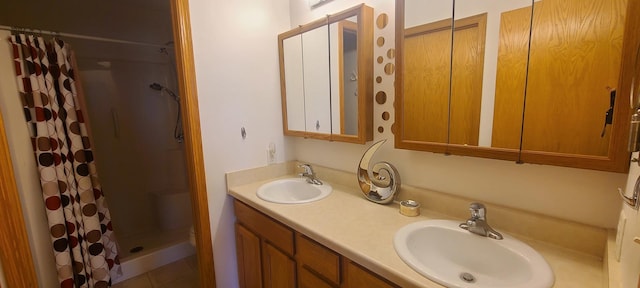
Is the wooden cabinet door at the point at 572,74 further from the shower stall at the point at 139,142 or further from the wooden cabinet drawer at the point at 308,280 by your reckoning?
the shower stall at the point at 139,142

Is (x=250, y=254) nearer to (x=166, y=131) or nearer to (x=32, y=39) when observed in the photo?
(x=32, y=39)

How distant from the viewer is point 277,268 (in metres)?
1.31

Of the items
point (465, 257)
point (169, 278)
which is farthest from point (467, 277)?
point (169, 278)

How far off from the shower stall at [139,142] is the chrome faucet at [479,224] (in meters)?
2.28

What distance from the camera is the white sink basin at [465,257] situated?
0.75 metres

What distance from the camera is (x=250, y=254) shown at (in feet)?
4.95

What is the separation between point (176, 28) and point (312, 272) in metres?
1.39

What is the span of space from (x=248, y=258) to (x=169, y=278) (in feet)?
3.18

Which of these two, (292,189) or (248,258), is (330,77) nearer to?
(292,189)

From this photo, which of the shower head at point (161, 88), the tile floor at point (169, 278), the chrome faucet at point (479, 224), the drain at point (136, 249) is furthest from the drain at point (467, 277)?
the shower head at point (161, 88)

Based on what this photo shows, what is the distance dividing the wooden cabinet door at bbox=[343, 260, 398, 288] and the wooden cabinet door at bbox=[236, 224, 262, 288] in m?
0.65

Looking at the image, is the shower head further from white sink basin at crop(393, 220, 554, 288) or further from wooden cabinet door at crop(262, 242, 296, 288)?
white sink basin at crop(393, 220, 554, 288)

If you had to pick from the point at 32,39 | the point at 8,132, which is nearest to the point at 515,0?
the point at 32,39

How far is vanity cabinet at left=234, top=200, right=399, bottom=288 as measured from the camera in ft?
3.13
